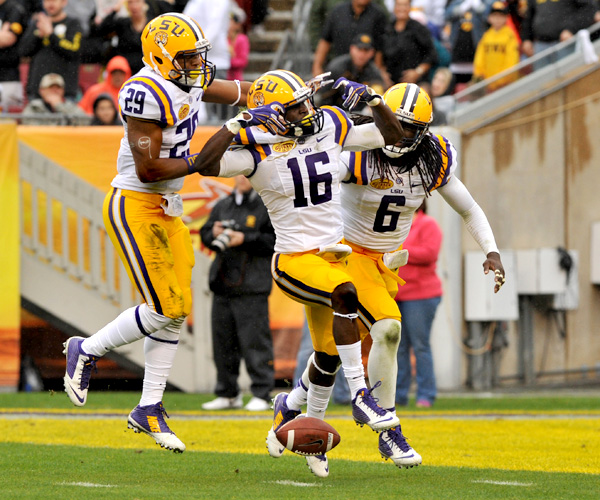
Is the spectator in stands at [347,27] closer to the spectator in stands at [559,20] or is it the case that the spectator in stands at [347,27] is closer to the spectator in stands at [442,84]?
the spectator in stands at [442,84]

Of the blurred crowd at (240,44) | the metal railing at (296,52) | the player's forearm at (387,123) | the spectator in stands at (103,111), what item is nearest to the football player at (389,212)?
the player's forearm at (387,123)

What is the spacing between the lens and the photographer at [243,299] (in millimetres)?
9492

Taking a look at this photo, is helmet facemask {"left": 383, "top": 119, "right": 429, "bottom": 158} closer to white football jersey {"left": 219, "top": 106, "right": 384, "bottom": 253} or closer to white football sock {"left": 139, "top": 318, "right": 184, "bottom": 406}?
white football jersey {"left": 219, "top": 106, "right": 384, "bottom": 253}

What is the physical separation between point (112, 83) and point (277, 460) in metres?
6.06

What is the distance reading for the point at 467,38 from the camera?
13.6m

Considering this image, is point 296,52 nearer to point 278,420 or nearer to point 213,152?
point 278,420

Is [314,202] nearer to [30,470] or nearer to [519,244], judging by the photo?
[30,470]

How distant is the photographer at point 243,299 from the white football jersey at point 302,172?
138 inches

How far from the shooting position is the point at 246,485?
546 centimetres

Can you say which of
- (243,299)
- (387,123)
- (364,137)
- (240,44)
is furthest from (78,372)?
(240,44)

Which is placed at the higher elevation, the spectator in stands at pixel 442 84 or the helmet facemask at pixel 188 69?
the spectator in stands at pixel 442 84

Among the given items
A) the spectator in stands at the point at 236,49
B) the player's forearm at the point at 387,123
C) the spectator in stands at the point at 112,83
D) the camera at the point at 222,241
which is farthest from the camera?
the spectator in stands at the point at 236,49

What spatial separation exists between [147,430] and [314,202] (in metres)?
1.48

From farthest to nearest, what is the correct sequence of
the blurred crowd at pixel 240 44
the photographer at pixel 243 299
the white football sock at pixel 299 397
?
1. the blurred crowd at pixel 240 44
2. the photographer at pixel 243 299
3. the white football sock at pixel 299 397
